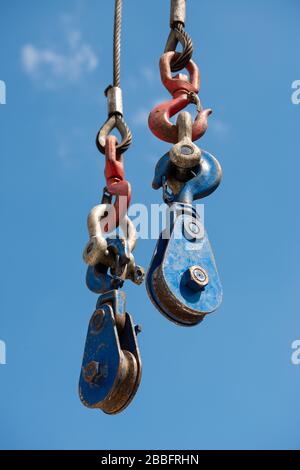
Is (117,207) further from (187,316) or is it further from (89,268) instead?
(187,316)

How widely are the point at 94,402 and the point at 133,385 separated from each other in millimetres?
169

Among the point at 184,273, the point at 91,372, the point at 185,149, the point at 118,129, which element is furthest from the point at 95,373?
the point at 118,129

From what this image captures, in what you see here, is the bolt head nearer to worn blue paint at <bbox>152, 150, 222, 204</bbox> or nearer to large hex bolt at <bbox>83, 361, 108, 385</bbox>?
large hex bolt at <bbox>83, 361, 108, 385</bbox>

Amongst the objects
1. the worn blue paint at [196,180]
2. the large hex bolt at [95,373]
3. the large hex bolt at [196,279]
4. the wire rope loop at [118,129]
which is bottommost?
the large hex bolt at [95,373]

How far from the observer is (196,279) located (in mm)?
3764

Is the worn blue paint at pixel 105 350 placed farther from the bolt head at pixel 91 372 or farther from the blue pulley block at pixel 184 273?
the blue pulley block at pixel 184 273

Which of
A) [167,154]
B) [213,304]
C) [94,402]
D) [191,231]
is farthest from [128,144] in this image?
→ [94,402]

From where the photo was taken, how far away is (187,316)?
375 centimetres

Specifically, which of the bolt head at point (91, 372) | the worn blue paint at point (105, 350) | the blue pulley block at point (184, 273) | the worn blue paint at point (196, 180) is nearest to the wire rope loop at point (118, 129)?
the worn blue paint at point (196, 180)

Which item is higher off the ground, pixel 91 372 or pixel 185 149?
pixel 185 149

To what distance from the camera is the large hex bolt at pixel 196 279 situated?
3756mm

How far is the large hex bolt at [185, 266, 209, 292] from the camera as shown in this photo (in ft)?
12.3

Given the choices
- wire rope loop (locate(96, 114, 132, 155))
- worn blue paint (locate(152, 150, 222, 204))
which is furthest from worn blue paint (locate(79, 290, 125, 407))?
wire rope loop (locate(96, 114, 132, 155))

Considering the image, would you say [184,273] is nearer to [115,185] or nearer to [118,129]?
[115,185]
